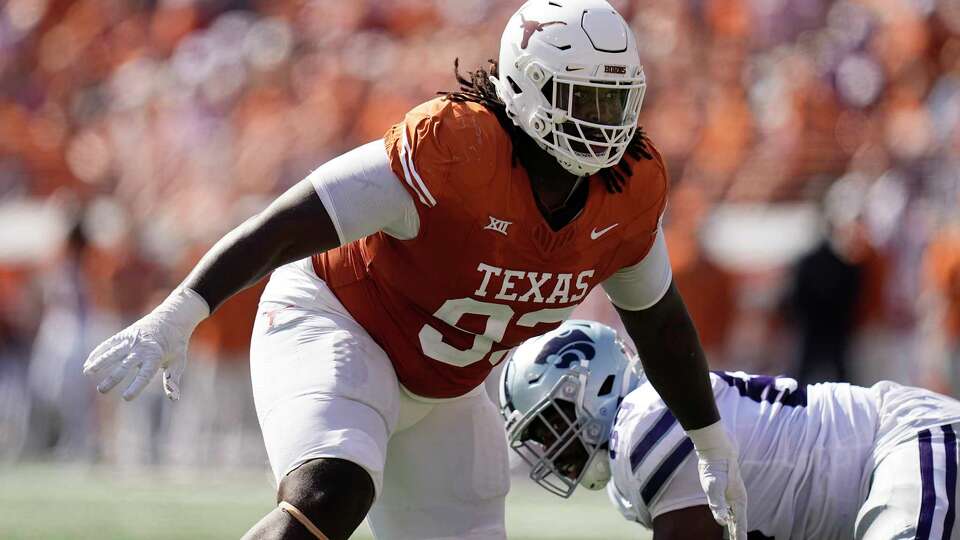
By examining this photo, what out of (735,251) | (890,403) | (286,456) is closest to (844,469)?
(890,403)

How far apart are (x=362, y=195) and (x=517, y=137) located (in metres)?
0.51

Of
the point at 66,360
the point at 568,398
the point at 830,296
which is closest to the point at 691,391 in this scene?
the point at 568,398

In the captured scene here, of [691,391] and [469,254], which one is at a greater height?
[469,254]

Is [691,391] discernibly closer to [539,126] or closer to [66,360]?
[539,126]

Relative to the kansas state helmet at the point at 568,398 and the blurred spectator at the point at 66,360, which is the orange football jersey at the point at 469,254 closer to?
the kansas state helmet at the point at 568,398

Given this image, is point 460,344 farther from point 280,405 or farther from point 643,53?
point 643,53

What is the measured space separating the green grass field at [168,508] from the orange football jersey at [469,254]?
288 centimetres

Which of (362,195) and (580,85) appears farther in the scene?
(580,85)

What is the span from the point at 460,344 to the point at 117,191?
881 cm

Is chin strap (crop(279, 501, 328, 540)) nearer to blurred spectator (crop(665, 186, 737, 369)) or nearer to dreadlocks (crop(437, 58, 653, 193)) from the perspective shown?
dreadlocks (crop(437, 58, 653, 193))

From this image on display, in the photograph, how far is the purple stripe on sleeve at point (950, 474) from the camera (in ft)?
12.5

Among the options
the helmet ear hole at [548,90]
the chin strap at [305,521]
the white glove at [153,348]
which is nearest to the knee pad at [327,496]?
the chin strap at [305,521]

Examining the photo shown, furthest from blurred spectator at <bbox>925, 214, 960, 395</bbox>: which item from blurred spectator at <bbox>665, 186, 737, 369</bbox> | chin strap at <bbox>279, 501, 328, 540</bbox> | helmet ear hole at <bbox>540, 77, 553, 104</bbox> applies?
chin strap at <bbox>279, 501, 328, 540</bbox>

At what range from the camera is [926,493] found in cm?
385
